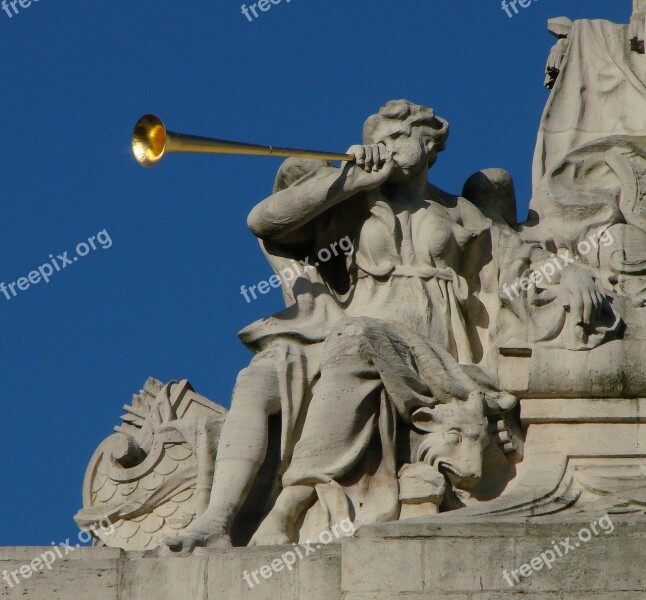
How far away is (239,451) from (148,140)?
2.27 metres

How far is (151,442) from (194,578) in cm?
218

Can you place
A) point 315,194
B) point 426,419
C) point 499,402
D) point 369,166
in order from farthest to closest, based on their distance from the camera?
point 369,166, point 315,194, point 499,402, point 426,419

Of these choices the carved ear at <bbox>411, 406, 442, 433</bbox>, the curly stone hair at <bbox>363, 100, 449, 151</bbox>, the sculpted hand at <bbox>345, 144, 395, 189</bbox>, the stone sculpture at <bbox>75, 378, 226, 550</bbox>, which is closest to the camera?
the carved ear at <bbox>411, 406, 442, 433</bbox>

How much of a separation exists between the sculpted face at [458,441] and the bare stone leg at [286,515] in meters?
0.84

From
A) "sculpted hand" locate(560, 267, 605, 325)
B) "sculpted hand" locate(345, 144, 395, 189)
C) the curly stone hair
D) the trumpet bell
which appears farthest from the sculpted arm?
"sculpted hand" locate(560, 267, 605, 325)

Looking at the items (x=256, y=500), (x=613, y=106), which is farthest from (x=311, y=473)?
(x=613, y=106)

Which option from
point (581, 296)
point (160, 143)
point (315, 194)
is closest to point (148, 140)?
point (160, 143)

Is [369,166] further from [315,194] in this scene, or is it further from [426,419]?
[426,419]

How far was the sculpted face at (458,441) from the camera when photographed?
16.1 metres

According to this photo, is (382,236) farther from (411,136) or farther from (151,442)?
(151,442)

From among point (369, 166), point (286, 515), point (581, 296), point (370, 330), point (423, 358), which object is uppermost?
point (369, 166)

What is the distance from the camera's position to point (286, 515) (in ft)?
53.0

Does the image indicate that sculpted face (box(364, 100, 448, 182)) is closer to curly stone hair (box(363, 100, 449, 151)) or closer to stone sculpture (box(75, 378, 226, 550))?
curly stone hair (box(363, 100, 449, 151))

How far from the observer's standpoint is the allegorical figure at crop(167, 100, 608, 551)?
53.1 ft
